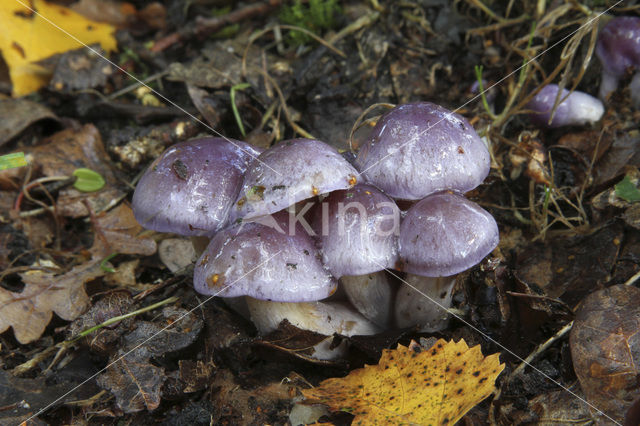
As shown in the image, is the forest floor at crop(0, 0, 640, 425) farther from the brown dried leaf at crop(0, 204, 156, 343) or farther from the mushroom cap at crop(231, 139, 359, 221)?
the mushroom cap at crop(231, 139, 359, 221)

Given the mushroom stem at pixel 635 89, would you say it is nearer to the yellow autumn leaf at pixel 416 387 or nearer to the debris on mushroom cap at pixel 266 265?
the yellow autumn leaf at pixel 416 387

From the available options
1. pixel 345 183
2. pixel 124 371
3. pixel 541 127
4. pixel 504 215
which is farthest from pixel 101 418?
pixel 541 127

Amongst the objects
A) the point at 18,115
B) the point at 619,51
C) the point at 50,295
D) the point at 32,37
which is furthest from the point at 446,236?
the point at 32,37

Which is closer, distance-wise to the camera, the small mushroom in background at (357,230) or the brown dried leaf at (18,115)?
the small mushroom in background at (357,230)

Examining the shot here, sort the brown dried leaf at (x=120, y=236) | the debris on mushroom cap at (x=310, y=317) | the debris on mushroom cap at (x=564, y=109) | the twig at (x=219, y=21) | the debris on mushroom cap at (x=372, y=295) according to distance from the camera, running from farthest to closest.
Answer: the twig at (x=219, y=21) → the debris on mushroom cap at (x=564, y=109) → the brown dried leaf at (x=120, y=236) → the debris on mushroom cap at (x=372, y=295) → the debris on mushroom cap at (x=310, y=317)

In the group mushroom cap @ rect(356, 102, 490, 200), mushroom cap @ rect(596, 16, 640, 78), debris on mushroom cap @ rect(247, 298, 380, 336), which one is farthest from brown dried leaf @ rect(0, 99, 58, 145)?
mushroom cap @ rect(596, 16, 640, 78)

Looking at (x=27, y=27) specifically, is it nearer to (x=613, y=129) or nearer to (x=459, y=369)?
(x=459, y=369)

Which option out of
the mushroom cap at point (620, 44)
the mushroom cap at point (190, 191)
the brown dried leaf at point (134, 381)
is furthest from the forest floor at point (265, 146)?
the mushroom cap at point (190, 191)
